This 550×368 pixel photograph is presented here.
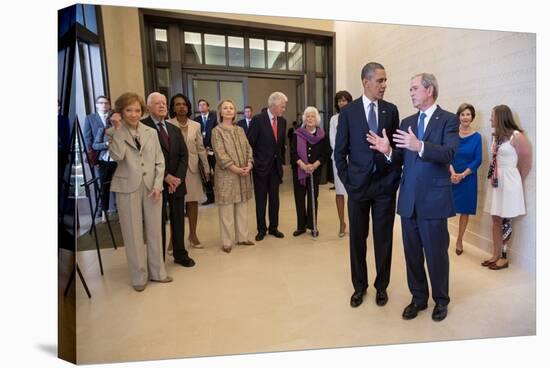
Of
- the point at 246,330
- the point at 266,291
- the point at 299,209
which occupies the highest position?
the point at 299,209

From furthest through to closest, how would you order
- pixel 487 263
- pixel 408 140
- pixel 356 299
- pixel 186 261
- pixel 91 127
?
pixel 487 263 → pixel 356 299 → pixel 186 261 → pixel 408 140 → pixel 91 127

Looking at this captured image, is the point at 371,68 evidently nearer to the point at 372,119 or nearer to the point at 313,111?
the point at 372,119

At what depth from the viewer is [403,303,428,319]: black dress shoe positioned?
2.05 meters

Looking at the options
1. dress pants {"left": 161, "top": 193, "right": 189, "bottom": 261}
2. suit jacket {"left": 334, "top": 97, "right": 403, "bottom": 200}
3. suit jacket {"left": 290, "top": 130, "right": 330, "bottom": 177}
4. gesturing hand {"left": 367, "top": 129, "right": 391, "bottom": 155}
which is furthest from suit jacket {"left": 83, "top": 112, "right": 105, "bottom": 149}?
gesturing hand {"left": 367, "top": 129, "right": 391, "bottom": 155}

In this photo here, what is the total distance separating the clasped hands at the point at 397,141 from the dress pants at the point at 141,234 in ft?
4.37

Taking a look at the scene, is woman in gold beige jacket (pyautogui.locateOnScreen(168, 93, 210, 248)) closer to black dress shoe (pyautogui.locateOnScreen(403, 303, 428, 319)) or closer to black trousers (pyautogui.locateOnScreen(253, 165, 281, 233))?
black trousers (pyautogui.locateOnScreen(253, 165, 281, 233))

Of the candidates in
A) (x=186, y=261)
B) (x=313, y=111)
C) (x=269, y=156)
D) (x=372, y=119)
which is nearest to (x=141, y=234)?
(x=186, y=261)

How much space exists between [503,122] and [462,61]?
479 mm

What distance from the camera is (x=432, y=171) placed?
1863 millimetres

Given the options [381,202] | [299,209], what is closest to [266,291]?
[299,209]

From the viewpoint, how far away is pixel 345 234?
223 centimetres

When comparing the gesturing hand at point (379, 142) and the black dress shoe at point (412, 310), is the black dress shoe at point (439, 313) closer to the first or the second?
the black dress shoe at point (412, 310)

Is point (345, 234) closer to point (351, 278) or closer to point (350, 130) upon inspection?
point (351, 278)
